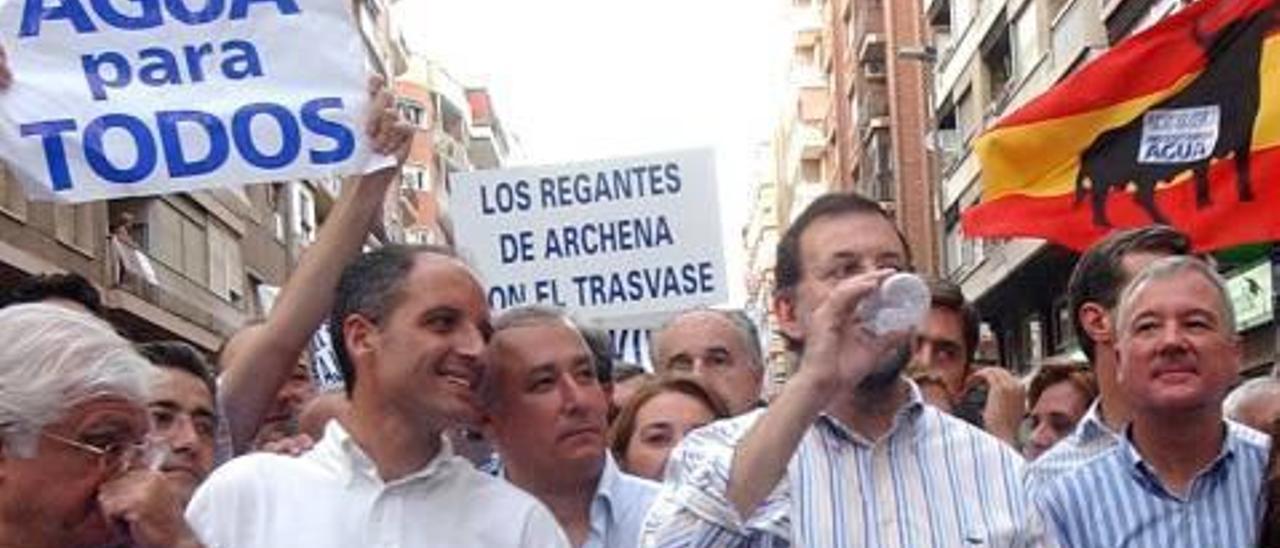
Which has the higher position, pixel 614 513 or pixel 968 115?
pixel 968 115

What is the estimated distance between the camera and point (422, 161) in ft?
227

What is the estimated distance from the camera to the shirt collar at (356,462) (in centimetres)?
358

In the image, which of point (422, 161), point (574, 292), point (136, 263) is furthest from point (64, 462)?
point (422, 161)

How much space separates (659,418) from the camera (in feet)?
17.1

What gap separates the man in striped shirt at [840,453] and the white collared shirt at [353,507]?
0.26 m

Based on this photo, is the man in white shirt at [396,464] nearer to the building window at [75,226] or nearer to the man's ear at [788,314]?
the man's ear at [788,314]

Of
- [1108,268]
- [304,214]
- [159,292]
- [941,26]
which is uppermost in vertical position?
[941,26]

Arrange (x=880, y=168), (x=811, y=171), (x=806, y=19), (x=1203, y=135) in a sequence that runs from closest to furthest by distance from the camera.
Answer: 1. (x=1203, y=135)
2. (x=880, y=168)
3. (x=811, y=171)
4. (x=806, y=19)

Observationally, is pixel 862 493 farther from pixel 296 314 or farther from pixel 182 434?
pixel 182 434

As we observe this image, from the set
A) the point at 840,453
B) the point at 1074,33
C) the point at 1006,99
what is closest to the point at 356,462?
the point at 840,453

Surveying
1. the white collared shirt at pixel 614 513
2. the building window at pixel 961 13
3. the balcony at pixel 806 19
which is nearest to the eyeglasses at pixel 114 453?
the white collared shirt at pixel 614 513

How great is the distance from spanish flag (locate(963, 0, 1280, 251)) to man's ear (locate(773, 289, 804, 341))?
10.3 ft

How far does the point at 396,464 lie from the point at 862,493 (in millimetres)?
796

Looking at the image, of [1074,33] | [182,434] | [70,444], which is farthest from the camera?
[1074,33]
